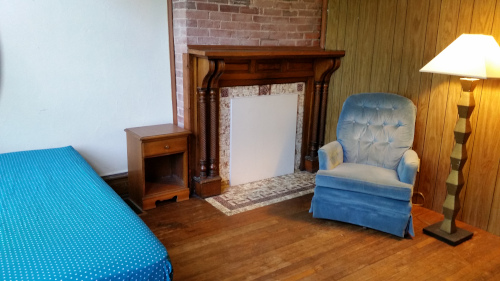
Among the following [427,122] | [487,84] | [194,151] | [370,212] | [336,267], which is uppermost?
[487,84]

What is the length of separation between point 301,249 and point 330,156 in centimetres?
77

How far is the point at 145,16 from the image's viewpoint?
3268 mm

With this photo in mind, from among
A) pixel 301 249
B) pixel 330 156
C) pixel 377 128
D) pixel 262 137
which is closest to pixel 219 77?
pixel 262 137

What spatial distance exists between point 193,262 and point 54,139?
1.45m

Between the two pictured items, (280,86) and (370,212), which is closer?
(370,212)

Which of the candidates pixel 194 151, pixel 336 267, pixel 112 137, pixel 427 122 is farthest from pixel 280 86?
pixel 336 267

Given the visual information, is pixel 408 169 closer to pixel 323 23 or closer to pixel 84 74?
pixel 323 23

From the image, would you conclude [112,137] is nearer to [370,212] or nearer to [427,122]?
[370,212]

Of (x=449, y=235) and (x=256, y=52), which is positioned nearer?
(x=449, y=235)

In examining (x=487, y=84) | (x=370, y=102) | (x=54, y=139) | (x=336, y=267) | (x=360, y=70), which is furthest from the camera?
(x=360, y=70)

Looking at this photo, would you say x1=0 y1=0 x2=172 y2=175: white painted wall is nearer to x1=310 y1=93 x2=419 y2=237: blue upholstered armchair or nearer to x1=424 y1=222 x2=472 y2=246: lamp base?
x1=310 y1=93 x2=419 y2=237: blue upholstered armchair

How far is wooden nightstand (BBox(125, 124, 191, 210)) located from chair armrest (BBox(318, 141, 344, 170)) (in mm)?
1048

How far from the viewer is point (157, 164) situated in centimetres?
354

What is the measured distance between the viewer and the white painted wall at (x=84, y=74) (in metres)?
2.88
